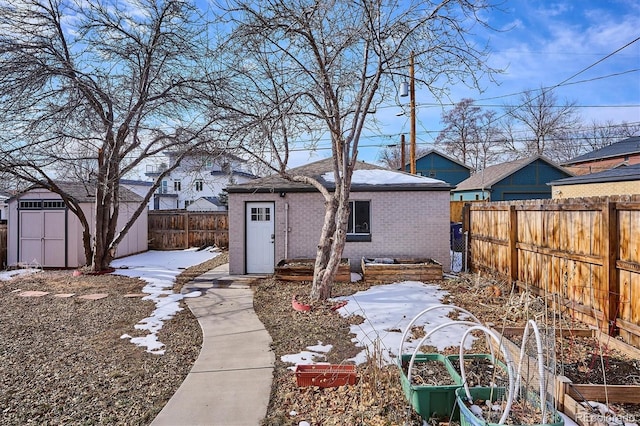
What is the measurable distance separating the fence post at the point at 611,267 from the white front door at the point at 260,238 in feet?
26.3

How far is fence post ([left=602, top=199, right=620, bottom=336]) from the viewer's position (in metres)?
5.07

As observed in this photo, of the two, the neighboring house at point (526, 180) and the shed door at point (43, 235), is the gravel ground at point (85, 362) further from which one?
the neighboring house at point (526, 180)

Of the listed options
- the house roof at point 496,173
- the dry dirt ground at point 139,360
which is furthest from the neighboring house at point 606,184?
the dry dirt ground at point 139,360

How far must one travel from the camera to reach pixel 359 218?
1138cm

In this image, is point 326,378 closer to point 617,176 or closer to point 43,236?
point 43,236

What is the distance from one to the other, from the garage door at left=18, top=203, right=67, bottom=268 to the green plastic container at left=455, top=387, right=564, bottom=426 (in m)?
13.9

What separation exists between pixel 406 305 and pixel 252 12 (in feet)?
19.5

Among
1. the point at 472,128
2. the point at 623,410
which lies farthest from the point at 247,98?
the point at 472,128

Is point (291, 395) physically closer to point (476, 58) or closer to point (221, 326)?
point (221, 326)

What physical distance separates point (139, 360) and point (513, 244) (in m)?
7.13

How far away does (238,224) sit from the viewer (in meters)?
11.3

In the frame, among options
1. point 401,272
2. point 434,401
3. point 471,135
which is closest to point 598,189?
point 401,272

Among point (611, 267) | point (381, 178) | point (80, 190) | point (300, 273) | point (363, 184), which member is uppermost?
point (381, 178)

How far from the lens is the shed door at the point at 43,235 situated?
43.0 feet
